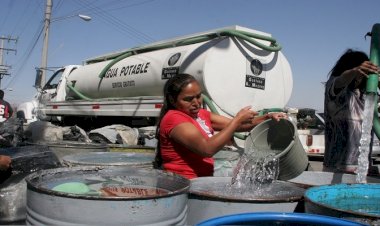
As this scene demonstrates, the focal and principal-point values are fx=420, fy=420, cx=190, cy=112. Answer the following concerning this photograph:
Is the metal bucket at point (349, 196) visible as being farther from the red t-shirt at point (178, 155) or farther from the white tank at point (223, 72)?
the white tank at point (223, 72)

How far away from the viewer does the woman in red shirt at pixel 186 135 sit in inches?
97.6

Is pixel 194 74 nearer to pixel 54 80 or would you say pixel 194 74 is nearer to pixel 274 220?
pixel 274 220

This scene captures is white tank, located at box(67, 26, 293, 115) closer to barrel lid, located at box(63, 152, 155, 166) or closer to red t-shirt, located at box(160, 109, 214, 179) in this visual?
barrel lid, located at box(63, 152, 155, 166)

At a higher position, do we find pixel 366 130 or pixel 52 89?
pixel 52 89

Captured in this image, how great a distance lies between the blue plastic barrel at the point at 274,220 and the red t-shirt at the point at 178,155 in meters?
1.03

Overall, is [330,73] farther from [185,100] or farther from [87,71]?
[87,71]

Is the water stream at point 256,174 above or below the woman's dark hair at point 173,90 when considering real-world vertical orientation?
below

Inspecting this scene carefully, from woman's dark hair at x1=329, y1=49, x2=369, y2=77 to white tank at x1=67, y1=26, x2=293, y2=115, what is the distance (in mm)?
2901

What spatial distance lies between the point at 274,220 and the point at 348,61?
2.00 meters

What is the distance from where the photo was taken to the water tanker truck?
243 inches

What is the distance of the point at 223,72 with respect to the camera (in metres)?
6.19

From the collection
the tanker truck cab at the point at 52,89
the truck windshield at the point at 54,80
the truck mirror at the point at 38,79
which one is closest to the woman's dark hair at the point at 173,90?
the tanker truck cab at the point at 52,89

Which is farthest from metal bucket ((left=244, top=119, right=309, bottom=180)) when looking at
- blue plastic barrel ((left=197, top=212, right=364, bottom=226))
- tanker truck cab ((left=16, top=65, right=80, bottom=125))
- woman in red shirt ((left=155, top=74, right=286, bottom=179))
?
tanker truck cab ((left=16, top=65, right=80, bottom=125))

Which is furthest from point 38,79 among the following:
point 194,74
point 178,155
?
point 178,155
